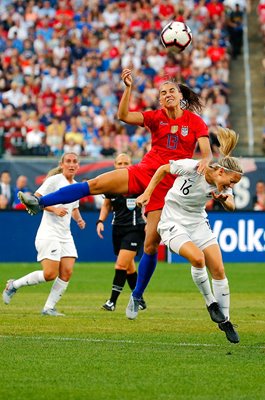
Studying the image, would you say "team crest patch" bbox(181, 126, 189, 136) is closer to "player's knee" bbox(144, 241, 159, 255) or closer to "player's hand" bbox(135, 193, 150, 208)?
"player's knee" bbox(144, 241, 159, 255)

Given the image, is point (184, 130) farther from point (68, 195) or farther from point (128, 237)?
point (128, 237)

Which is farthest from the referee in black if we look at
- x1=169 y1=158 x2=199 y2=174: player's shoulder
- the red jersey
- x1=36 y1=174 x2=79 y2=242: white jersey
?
x1=169 y1=158 x2=199 y2=174: player's shoulder

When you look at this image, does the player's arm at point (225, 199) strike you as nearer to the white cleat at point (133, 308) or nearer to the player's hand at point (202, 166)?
the player's hand at point (202, 166)

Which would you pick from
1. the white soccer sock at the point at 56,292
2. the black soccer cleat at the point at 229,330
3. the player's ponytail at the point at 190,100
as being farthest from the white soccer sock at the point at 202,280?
the white soccer sock at the point at 56,292

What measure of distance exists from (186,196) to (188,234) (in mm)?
389

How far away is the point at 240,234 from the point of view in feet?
A: 84.9

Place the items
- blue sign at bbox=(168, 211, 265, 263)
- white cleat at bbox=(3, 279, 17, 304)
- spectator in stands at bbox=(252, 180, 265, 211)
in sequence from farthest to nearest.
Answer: spectator in stands at bbox=(252, 180, 265, 211), blue sign at bbox=(168, 211, 265, 263), white cleat at bbox=(3, 279, 17, 304)

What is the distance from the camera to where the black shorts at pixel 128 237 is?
15617 mm

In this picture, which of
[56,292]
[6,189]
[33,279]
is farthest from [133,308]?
[6,189]

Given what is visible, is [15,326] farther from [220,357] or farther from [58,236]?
[220,357]

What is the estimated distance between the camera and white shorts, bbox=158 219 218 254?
37.6 ft

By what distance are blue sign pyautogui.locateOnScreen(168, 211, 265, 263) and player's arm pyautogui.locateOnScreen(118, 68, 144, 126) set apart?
1289 centimetres

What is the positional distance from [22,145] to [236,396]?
1985 centimetres

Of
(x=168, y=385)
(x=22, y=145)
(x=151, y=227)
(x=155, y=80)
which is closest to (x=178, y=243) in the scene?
(x=151, y=227)
